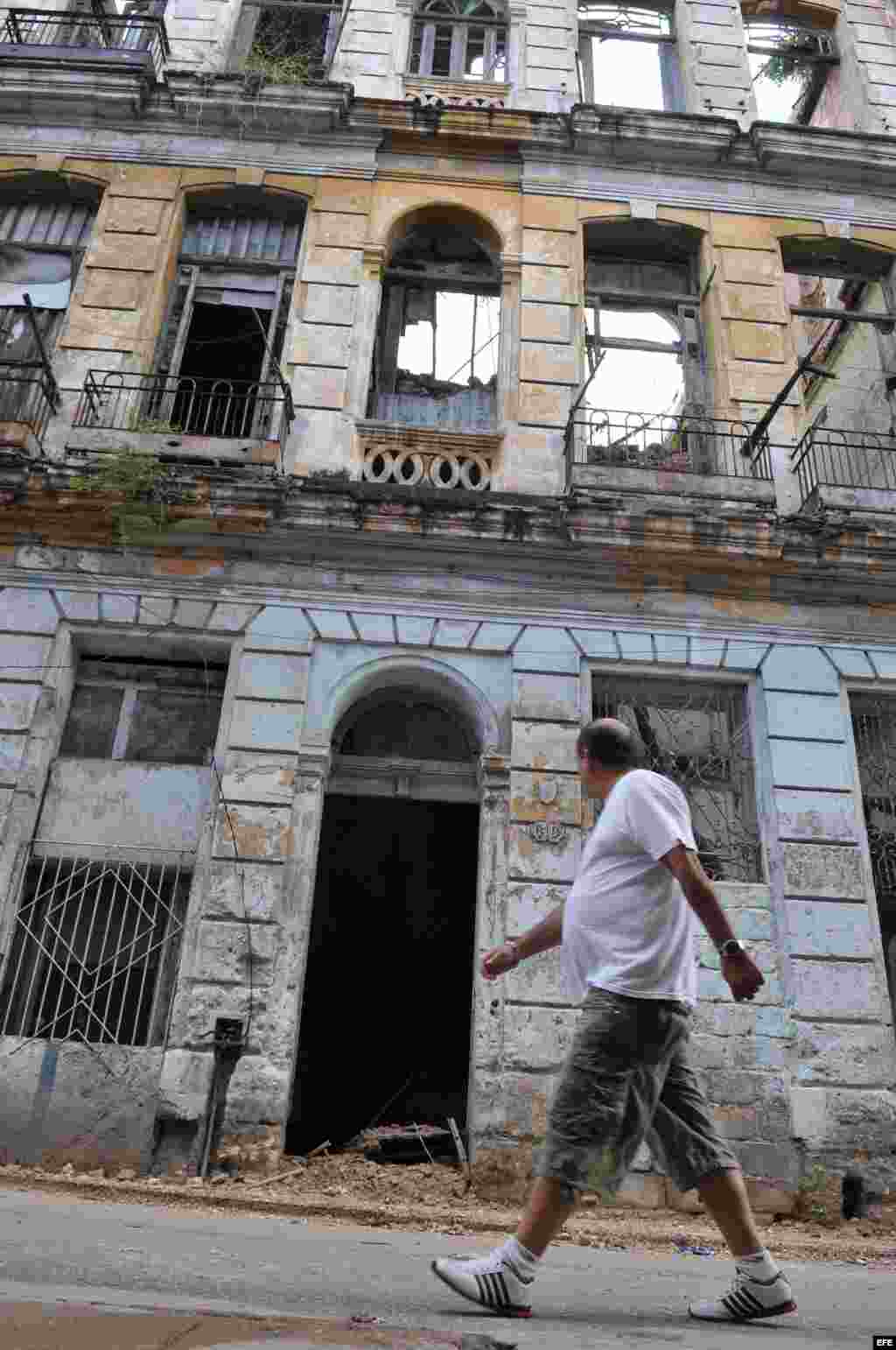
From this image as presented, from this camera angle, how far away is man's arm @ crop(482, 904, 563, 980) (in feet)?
10.2

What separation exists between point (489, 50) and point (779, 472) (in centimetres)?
724

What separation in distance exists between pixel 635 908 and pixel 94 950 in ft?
18.1

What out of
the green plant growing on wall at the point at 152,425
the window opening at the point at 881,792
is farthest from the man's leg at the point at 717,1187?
the green plant growing on wall at the point at 152,425

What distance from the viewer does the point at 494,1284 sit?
245 cm

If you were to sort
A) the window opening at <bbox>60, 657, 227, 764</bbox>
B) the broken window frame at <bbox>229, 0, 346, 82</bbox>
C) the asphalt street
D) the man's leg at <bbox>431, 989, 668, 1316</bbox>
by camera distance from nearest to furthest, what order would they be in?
the asphalt street < the man's leg at <bbox>431, 989, 668, 1316</bbox> < the window opening at <bbox>60, 657, 227, 764</bbox> < the broken window frame at <bbox>229, 0, 346, 82</bbox>

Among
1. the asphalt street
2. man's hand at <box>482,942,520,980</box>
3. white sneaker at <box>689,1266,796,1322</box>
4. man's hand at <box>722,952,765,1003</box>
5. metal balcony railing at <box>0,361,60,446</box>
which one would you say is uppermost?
metal balcony railing at <box>0,361,60,446</box>

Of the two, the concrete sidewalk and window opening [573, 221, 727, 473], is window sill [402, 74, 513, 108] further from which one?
the concrete sidewalk

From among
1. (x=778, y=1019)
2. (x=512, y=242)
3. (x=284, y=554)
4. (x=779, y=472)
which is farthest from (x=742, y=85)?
(x=778, y=1019)

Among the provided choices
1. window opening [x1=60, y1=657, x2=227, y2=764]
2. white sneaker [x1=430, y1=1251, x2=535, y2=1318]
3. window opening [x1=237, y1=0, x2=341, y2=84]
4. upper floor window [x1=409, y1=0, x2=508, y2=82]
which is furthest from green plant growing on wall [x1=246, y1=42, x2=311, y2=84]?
white sneaker [x1=430, y1=1251, x2=535, y2=1318]

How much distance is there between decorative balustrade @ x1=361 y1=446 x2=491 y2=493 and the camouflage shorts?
6439 millimetres

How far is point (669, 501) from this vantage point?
8445 millimetres

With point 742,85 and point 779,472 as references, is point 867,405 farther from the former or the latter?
point 742,85

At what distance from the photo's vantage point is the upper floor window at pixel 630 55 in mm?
11828

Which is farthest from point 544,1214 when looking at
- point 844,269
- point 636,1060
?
point 844,269
